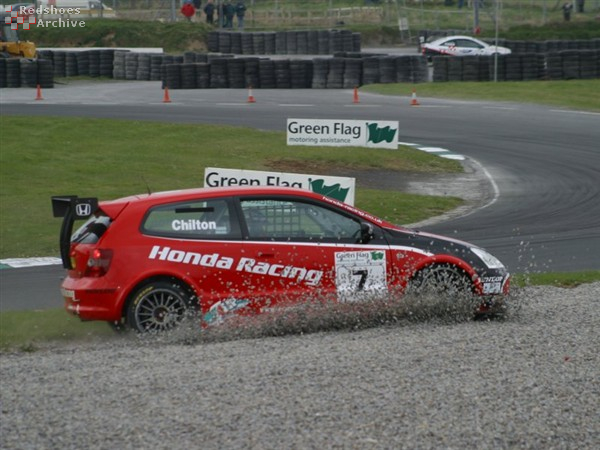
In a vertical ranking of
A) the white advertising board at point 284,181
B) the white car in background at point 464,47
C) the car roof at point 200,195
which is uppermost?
the white car in background at point 464,47

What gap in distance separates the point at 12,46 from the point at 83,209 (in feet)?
125

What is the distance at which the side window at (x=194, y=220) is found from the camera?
9297 mm

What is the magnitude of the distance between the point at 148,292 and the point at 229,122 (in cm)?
2115

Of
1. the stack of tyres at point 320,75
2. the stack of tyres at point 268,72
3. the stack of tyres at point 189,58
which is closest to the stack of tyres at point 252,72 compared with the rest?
the stack of tyres at point 268,72

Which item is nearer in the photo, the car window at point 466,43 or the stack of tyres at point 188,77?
the stack of tyres at point 188,77

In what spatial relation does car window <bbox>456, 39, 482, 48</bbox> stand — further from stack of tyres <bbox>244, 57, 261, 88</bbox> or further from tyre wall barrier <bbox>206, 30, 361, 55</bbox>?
stack of tyres <bbox>244, 57, 261, 88</bbox>

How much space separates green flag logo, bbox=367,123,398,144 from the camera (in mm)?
24250

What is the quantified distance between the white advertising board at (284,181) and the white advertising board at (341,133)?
995 centimetres

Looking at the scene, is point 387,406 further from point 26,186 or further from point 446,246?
point 26,186

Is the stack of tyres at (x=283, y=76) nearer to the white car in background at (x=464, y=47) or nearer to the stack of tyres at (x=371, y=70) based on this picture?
the stack of tyres at (x=371, y=70)

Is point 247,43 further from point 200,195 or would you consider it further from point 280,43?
point 200,195

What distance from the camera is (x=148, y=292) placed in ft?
29.9

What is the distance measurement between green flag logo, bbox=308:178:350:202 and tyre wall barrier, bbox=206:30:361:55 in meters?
42.0

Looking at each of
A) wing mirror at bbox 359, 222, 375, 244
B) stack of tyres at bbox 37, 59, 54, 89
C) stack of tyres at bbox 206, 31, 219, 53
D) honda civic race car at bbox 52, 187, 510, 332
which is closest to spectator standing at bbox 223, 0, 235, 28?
stack of tyres at bbox 206, 31, 219, 53
